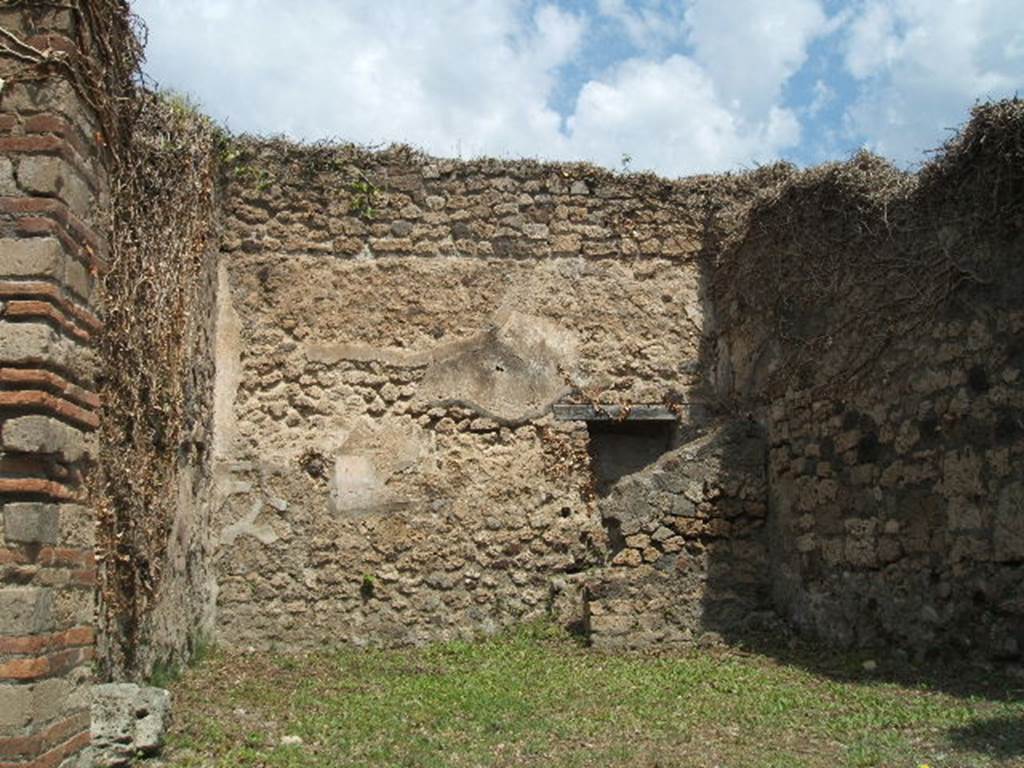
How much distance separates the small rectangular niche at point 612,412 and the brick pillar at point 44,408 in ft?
16.6

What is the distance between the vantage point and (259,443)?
28.9ft

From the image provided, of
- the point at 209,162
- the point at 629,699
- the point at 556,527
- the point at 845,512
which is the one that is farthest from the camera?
the point at 556,527

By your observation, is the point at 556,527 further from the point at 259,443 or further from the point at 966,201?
the point at 966,201

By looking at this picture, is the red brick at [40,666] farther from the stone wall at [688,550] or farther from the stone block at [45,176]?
the stone wall at [688,550]

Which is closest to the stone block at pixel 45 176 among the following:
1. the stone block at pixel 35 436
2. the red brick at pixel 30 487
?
the stone block at pixel 35 436

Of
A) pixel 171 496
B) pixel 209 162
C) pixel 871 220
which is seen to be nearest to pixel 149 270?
pixel 171 496

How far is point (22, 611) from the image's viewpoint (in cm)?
405

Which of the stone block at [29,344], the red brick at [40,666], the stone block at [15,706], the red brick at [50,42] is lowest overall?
the stone block at [15,706]

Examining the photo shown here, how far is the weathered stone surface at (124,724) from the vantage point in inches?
197

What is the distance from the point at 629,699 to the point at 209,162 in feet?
17.0

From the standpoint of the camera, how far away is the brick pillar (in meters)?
4.06

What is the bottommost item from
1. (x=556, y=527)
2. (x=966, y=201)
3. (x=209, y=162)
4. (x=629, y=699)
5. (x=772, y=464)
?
(x=629, y=699)

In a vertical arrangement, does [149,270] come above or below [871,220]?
below

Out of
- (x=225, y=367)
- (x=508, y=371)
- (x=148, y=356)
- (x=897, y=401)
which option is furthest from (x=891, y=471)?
(x=225, y=367)
